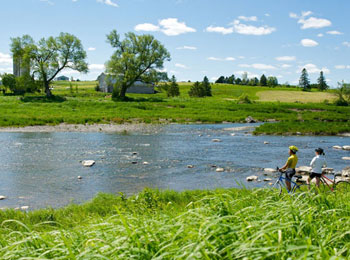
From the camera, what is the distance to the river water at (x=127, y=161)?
49.8 feet

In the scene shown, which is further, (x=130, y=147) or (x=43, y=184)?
(x=130, y=147)

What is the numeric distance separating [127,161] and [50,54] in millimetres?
56675

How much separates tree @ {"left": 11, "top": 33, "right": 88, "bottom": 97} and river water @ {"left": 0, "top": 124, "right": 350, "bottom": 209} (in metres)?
39.3

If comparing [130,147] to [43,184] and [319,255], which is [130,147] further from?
[319,255]

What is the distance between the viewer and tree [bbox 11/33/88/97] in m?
70.4

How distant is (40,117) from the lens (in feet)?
145

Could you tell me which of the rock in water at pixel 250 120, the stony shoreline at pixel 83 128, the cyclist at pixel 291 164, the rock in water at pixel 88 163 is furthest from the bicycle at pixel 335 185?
the rock in water at pixel 250 120

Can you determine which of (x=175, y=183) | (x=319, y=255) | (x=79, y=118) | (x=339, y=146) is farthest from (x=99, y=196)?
(x=79, y=118)

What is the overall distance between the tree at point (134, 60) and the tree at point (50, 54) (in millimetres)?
6284

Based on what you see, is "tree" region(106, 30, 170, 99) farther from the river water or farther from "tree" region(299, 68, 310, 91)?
"tree" region(299, 68, 310, 91)

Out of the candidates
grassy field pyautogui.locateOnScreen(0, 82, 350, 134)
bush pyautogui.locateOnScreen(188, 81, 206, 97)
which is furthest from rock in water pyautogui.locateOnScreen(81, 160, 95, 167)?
bush pyautogui.locateOnScreen(188, 81, 206, 97)

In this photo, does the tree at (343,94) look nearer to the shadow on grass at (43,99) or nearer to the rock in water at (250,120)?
the rock in water at (250,120)

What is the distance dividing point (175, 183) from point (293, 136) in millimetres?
22204

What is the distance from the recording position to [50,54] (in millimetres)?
71562
